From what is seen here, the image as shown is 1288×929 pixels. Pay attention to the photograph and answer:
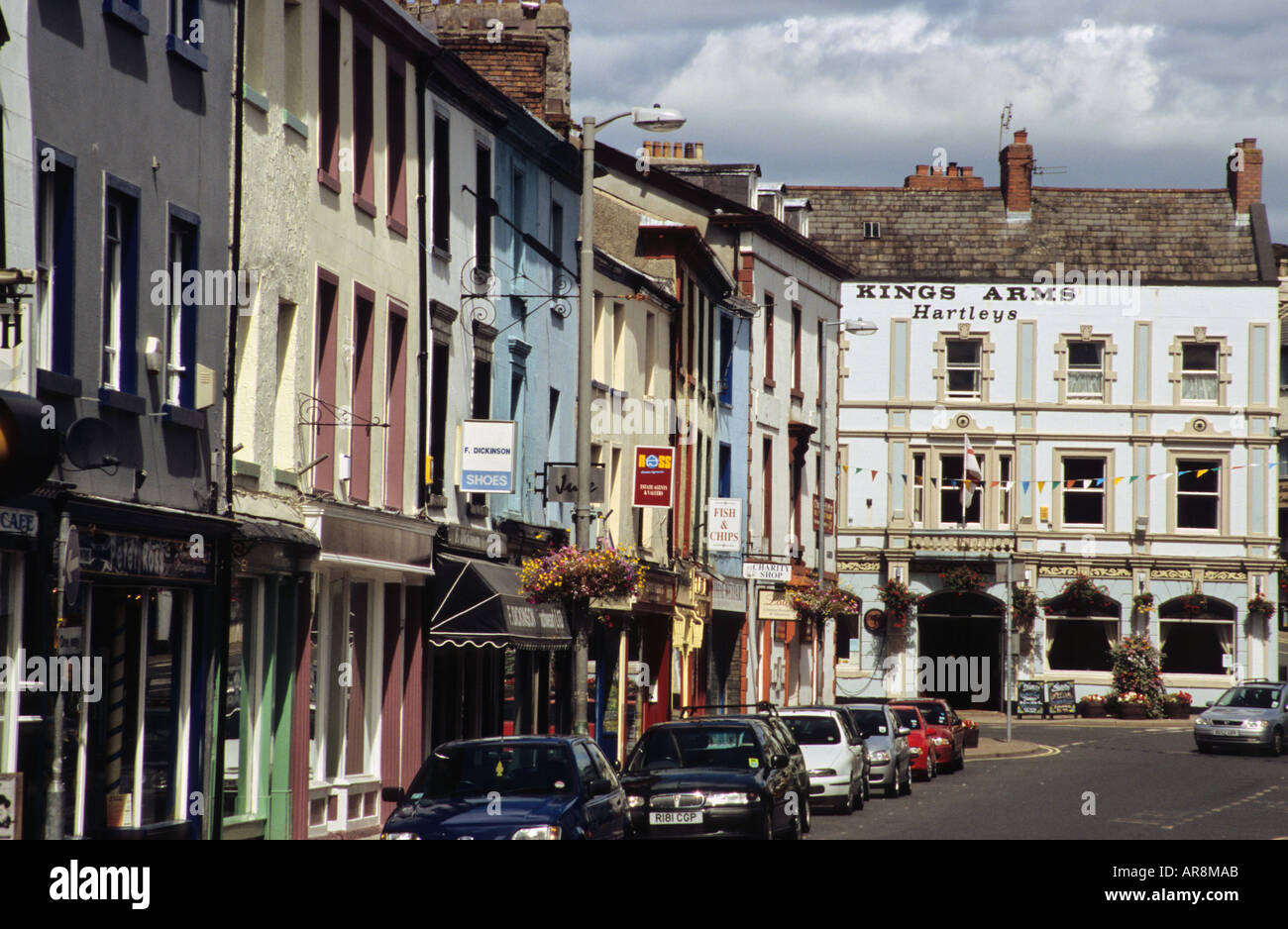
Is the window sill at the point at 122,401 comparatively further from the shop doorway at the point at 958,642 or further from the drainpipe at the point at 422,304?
the shop doorway at the point at 958,642

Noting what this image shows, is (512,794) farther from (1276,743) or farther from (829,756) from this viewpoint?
(1276,743)

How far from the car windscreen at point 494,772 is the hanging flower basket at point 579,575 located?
837 centimetres

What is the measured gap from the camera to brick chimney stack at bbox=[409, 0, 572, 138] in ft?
108

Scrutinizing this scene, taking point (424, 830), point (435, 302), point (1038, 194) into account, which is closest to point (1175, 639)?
point (1038, 194)

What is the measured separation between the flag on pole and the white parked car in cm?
2800

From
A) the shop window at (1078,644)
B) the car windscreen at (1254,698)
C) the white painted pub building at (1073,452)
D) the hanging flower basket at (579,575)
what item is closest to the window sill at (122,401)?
the hanging flower basket at (579,575)

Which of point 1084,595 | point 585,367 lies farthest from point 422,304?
point 1084,595

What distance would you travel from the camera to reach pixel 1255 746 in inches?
1697

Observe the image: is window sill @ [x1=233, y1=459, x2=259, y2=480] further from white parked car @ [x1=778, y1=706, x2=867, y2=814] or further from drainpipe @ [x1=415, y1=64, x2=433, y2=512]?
white parked car @ [x1=778, y1=706, x2=867, y2=814]

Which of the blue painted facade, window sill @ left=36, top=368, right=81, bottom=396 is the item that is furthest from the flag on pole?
window sill @ left=36, top=368, right=81, bottom=396

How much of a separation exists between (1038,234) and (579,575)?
40.7 m

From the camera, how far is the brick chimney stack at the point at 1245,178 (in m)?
62.3

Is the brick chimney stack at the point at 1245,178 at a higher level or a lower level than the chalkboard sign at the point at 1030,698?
higher

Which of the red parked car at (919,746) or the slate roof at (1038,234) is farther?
the slate roof at (1038,234)
